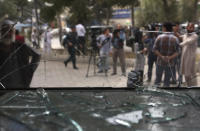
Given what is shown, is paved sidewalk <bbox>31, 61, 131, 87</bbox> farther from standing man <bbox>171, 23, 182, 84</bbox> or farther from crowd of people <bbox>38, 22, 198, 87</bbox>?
standing man <bbox>171, 23, 182, 84</bbox>

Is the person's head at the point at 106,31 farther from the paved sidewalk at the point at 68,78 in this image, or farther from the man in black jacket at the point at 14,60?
the man in black jacket at the point at 14,60

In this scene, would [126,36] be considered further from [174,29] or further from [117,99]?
[117,99]

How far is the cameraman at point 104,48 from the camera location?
3.93m

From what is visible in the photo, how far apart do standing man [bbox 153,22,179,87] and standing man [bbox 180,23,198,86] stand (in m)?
0.14

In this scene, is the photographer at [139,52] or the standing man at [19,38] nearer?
the photographer at [139,52]

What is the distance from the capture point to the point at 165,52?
4.11 m

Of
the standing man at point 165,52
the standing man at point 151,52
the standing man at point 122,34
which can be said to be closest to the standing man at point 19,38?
the standing man at point 122,34

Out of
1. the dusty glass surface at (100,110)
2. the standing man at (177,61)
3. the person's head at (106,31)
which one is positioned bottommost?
the dusty glass surface at (100,110)

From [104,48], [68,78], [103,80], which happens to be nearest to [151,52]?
[104,48]

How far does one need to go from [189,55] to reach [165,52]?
462mm

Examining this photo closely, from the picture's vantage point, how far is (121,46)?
4.83 metres

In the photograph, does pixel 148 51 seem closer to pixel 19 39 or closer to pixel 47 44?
pixel 47 44

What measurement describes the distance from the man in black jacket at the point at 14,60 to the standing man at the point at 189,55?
1.68 m

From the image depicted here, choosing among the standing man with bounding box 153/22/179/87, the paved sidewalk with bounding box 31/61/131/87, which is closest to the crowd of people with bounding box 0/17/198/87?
the standing man with bounding box 153/22/179/87
